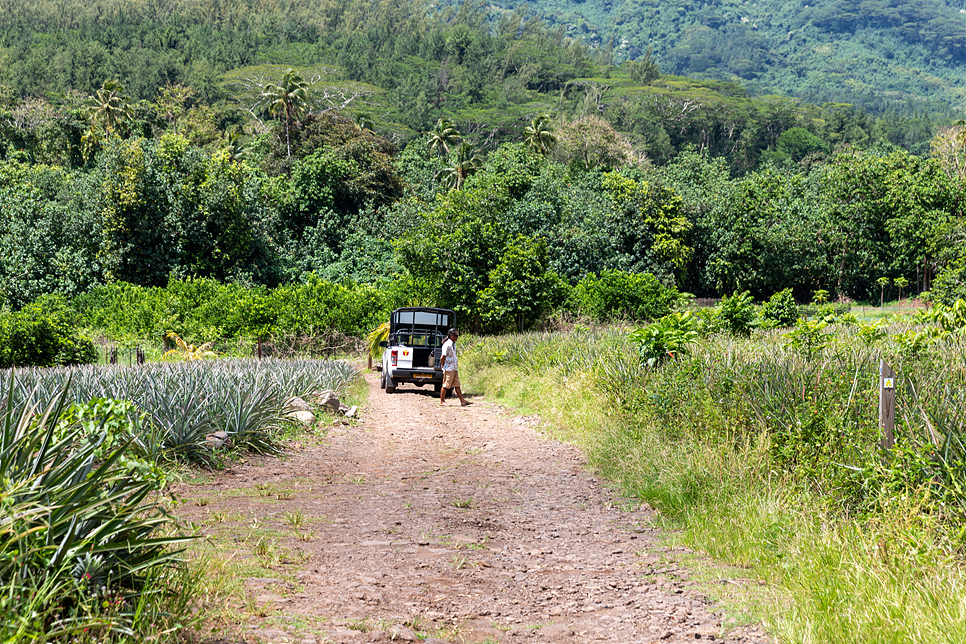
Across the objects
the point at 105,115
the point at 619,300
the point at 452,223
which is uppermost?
the point at 105,115

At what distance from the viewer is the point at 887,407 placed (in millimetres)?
5531

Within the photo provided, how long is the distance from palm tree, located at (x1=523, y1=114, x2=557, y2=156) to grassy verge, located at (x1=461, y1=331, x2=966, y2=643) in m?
59.0

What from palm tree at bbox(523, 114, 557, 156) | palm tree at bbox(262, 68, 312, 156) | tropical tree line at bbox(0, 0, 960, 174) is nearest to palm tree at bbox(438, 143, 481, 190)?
palm tree at bbox(523, 114, 557, 156)

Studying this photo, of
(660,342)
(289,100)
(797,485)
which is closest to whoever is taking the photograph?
(797,485)

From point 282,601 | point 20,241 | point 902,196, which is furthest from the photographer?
point 902,196

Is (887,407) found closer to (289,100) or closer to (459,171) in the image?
(459,171)

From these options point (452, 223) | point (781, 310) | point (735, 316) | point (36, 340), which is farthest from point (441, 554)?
point (452, 223)

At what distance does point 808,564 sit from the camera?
464 centimetres

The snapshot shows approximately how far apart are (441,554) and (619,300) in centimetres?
2623

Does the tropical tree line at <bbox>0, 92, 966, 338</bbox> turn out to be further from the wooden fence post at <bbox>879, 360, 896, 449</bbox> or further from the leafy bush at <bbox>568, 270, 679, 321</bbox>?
the wooden fence post at <bbox>879, 360, 896, 449</bbox>

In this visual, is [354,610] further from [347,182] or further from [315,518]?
[347,182]

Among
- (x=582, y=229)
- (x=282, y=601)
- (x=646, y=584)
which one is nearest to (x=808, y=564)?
(x=646, y=584)

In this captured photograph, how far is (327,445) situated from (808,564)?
6.80 meters

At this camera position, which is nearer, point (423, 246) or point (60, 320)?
point (60, 320)
